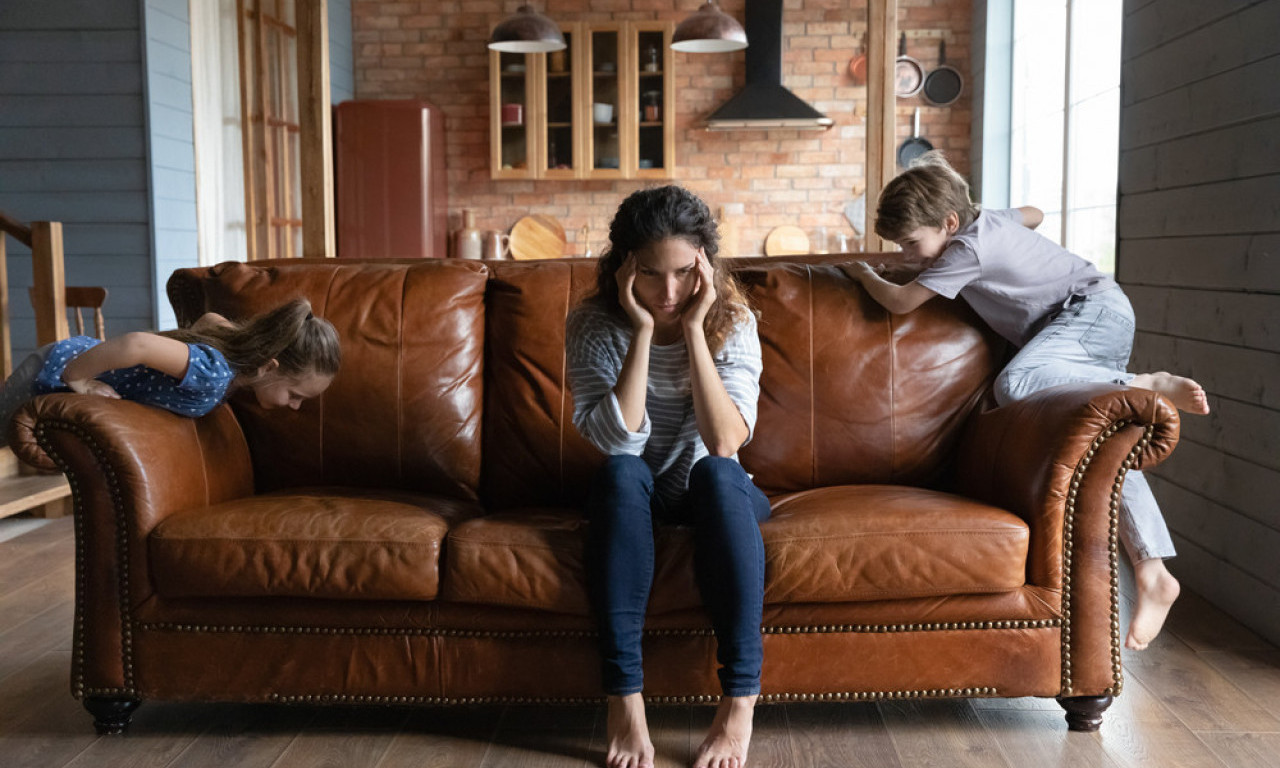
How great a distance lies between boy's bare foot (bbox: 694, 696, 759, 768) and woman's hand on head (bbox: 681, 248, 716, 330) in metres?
0.71

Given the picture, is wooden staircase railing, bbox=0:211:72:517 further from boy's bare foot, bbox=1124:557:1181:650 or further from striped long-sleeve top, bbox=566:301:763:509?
boy's bare foot, bbox=1124:557:1181:650

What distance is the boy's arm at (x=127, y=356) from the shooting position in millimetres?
2289

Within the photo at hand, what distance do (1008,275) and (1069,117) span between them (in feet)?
11.0

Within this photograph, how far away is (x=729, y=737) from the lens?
6.75ft

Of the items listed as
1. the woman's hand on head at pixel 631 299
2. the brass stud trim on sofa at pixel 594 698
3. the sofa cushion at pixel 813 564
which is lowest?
the brass stud trim on sofa at pixel 594 698

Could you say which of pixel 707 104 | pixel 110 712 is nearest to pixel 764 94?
pixel 707 104

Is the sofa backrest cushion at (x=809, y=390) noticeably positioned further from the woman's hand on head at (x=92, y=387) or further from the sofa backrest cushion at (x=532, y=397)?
the woman's hand on head at (x=92, y=387)

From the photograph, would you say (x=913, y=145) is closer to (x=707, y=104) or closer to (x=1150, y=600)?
(x=707, y=104)

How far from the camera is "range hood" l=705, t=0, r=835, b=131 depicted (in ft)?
23.8

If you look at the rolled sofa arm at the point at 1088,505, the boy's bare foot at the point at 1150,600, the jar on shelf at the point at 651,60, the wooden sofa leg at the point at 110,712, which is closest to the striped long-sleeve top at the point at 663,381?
the rolled sofa arm at the point at 1088,505

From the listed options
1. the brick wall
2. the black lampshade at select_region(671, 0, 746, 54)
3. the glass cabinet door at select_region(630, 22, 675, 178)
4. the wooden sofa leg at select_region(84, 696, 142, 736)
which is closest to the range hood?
the brick wall

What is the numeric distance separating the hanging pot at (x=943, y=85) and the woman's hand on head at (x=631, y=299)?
592cm

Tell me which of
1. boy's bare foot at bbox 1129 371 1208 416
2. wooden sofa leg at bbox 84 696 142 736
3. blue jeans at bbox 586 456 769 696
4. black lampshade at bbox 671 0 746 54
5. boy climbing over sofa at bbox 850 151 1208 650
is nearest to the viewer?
blue jeans at bbox 586 456 769 696

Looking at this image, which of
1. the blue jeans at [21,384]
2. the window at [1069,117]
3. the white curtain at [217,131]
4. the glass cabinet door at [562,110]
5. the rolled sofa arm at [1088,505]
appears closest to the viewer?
the rolled sofa arm at [1088,505]
